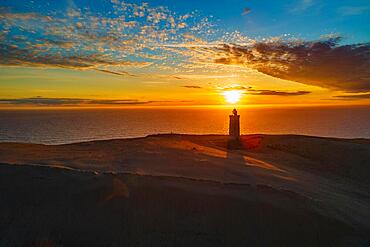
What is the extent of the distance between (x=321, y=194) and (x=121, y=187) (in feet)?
22.2

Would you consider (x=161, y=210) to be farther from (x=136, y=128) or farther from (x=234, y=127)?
(x=136, y=128)

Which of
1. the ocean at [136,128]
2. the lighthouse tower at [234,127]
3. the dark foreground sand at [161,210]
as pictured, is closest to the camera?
the dark foreground sand at [161,210]

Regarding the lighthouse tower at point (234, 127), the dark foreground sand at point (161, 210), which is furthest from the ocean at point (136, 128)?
the dark foreground sand at point (161, 210)

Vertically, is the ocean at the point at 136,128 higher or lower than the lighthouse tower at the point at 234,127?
lower

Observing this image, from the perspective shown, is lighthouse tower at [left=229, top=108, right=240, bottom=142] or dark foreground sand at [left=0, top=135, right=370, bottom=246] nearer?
dark foreground sand at [left=0, top=135, right=370, bottom=246]


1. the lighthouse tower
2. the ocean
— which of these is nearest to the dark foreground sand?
the lighthouse tower

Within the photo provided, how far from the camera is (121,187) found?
843cm

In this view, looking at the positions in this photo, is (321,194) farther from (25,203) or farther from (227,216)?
(25,203)

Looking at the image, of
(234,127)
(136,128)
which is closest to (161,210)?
(234,127)

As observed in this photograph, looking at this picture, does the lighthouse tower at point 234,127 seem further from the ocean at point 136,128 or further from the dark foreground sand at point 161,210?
the ocean at point 136,128

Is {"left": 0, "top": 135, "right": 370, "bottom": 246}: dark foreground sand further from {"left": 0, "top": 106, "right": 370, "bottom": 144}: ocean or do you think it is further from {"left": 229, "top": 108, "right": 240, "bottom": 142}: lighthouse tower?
{"left": 0, "top": 106, "right": 370, "bottom": 144}: ocean

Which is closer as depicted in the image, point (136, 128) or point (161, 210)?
point (161, 210)

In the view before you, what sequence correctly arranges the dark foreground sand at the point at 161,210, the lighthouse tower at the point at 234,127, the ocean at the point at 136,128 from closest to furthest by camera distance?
the dark foreground sand at the point at 161,210, the lighthouse tower at the point at 234,127, the ocean at the point at 136,128

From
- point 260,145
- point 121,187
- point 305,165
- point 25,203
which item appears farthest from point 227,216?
point 260,145
